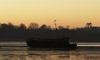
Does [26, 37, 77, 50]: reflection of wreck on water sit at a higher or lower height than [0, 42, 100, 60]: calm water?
higher

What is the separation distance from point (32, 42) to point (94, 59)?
51.9 meters

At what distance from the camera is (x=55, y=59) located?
53406mm

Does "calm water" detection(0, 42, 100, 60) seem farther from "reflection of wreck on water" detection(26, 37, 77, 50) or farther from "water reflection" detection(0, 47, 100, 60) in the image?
"reflection of wreck on water" detection(26, 37, 77, 50)

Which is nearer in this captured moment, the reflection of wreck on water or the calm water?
the calm water

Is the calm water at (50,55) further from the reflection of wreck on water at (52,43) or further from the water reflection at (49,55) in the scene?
the reflection of wreck on water at (52,43)

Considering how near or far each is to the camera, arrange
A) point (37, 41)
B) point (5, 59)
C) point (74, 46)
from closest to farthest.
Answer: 1. point (5, 59)
2. point (74, 46)
3. point (37, 41)

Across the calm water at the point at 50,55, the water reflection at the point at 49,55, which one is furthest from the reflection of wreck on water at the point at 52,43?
the water reflection at the point at 49,55

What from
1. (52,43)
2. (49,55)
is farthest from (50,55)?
(52,43)

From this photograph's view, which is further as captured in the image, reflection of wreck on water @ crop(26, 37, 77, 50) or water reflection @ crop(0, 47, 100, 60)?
reflection of wreck on water @ crop(26, 37, 77, 50)

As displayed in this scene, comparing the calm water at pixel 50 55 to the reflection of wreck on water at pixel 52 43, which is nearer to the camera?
the calm water at pixel 50 55

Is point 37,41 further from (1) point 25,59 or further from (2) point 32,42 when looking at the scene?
(1) point 25,59

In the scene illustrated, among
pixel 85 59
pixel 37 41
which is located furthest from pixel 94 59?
pixel 37 41

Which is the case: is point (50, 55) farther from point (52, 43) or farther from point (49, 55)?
point (52, 43)

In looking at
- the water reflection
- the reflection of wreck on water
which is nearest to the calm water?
the water reflection
